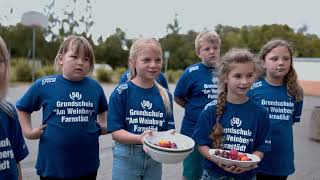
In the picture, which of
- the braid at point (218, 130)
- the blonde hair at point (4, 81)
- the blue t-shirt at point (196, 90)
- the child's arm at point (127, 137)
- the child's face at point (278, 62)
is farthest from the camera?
the blue t-shirt at point (196, 90)

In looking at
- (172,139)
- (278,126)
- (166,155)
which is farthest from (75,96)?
(278,126)

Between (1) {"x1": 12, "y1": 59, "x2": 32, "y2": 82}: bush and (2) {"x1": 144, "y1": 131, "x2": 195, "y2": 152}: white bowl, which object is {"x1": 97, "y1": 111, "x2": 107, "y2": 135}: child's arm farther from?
(1) {"x1": 12, "y1": 59, "x2": 32, "y2": 82}: bush

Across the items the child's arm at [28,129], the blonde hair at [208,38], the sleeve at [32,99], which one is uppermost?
the blonde hair at [208,38]

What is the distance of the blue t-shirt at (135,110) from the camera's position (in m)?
2.98

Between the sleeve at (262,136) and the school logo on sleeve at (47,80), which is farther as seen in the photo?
the school logo on sleeve at (47,80)

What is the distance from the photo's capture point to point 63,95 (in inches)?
122

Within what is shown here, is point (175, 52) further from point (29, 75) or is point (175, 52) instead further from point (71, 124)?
point (71, 124)

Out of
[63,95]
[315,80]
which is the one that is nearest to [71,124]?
[63,95]

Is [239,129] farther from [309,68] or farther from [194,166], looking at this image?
[309,68]

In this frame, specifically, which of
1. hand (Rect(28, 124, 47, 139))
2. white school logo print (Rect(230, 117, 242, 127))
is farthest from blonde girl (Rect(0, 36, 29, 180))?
white school logo print (Rect(230, 117, 242, 127))

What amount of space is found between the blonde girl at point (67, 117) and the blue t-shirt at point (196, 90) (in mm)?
1126

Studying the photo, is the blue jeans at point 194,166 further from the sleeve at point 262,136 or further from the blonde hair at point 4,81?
the blonde hair at point 4,81

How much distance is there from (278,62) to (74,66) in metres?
1.73

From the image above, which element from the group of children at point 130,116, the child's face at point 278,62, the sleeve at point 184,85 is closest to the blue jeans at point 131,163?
the group of children at point 130,116
